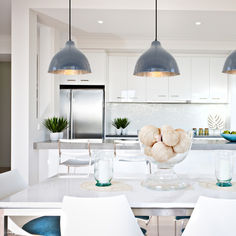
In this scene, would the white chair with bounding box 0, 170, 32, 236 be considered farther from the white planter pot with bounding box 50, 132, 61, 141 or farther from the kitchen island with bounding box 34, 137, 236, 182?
the white planter pot with bounding box 50, 132, 61, 141

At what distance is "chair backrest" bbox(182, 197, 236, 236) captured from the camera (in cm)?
116

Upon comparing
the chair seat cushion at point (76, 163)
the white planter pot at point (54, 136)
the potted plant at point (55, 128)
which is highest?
the potted plant at point (55, 128)

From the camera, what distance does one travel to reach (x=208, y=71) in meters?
5.54

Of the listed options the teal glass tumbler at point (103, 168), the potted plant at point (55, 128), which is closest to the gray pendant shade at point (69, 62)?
the teal glass tumbler at point (103, 168)

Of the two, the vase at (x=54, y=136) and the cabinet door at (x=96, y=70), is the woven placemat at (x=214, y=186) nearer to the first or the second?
the vase at (x=54, y=136)

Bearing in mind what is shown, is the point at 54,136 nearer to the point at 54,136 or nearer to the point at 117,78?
the point at 54,136

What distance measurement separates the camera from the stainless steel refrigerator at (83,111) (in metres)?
4.98

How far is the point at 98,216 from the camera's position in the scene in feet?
3.91

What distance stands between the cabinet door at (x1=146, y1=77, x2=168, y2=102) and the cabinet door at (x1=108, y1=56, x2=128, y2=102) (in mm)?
483

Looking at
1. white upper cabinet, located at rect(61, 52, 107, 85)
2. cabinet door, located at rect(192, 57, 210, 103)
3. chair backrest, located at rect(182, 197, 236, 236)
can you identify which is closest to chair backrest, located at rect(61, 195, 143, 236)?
chair backrest, located at rect(182, 197, 236, 236)

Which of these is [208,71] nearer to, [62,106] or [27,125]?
[62,106]

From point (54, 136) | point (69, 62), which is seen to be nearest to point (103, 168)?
point (69, 62)

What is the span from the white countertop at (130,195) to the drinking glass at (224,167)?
2.8 inches

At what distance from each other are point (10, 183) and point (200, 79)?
452 centimetres
